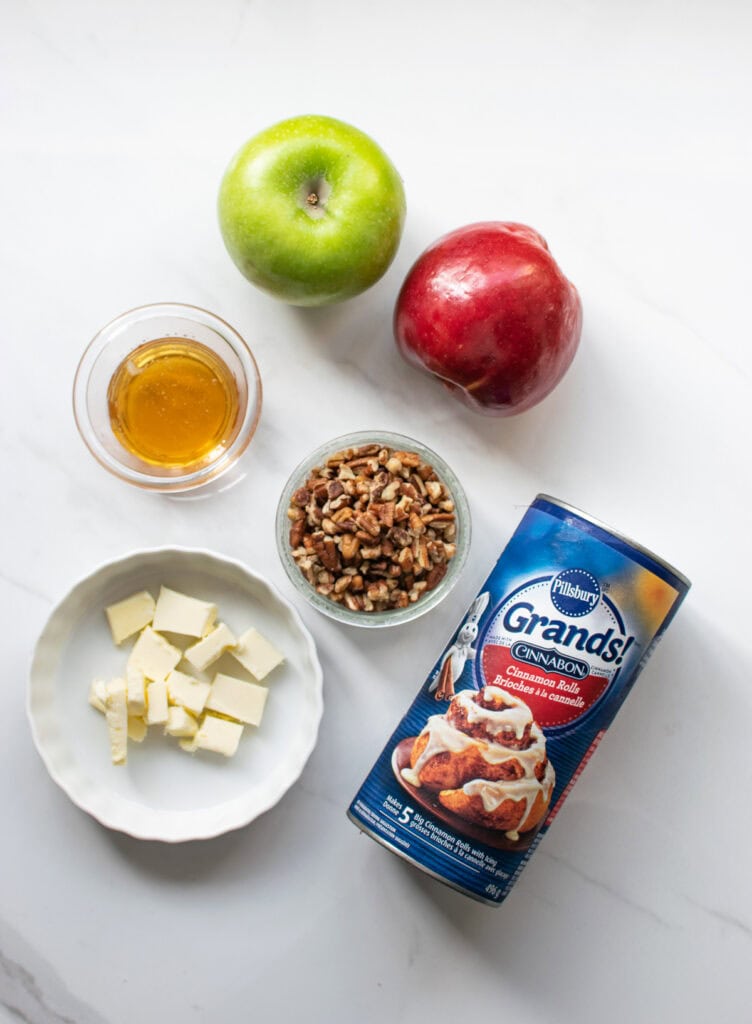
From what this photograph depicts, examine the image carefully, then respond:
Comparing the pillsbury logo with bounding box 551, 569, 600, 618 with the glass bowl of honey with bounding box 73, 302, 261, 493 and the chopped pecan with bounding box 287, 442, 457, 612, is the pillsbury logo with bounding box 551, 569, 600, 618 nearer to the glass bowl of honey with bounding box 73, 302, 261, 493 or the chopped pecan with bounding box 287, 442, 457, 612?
the chopped pecan with bounding box 287, 442, 457, 612

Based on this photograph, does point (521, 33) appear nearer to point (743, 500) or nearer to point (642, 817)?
point (743, 500)

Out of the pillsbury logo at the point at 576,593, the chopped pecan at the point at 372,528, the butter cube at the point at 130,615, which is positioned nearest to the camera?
the pillsbury logo at the point at 576,593

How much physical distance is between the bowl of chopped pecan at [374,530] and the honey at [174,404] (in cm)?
13

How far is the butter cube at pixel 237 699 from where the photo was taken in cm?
111

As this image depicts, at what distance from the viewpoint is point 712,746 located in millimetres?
1159

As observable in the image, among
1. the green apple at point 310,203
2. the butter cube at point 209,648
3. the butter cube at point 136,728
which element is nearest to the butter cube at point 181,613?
the butter cube at point 209,648

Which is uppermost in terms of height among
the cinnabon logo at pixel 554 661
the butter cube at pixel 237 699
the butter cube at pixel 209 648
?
the cinnabon logo at pixel 554 661

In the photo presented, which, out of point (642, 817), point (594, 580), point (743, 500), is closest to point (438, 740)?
point (594, 580)

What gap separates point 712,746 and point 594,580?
0.42 metres

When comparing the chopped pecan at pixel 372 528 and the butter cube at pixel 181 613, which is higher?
the chopped pecan at pixel 372 528

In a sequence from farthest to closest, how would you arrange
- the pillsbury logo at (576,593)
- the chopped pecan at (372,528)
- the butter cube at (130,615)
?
1. the butter cube at (130,615)
2. the chopped pecan at (372,528)
3. the pillsbury logo at (576,593)

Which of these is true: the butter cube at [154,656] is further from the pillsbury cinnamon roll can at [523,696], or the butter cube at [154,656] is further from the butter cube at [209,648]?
the pillsbury cinnamon roll can at [523,696]

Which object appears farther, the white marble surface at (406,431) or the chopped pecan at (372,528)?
the white marble surface at (406,431)

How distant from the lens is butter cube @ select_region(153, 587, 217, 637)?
1101 millimetres
